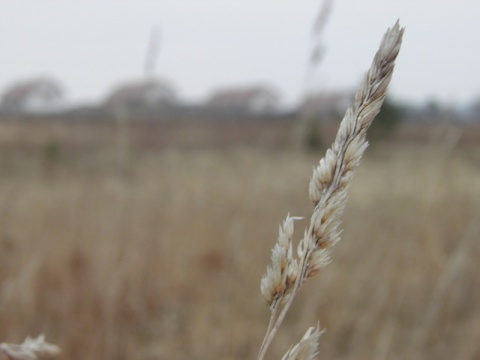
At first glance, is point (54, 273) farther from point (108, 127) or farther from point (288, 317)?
point (108, 127)

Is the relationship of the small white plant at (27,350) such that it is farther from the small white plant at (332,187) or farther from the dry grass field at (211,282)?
the dry grass field at (211,282)

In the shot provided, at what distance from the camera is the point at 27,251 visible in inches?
118

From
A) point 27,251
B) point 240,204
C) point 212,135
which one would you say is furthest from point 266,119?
point 27,251

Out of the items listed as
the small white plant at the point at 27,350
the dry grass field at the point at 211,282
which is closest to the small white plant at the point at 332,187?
the small white plant at the point at 27,350

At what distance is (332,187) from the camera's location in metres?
0.37

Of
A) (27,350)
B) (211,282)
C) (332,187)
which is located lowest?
(211,282)

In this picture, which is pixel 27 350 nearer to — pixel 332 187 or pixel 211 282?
pixel 332 187

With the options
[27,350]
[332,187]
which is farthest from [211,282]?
[332,187]

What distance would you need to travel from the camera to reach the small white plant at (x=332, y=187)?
0.36 metres

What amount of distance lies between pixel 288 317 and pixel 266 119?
27.4m

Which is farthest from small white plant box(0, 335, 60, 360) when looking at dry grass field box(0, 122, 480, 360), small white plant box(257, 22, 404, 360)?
dry grass field box(0, 122, 480, 360)

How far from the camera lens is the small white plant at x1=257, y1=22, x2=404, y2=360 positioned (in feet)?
1.19

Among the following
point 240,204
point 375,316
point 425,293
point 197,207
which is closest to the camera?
point 375,316

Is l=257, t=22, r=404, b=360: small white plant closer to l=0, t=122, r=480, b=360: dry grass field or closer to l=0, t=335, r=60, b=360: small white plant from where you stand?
l=0, t=335, r=60, b=360: small white plant
